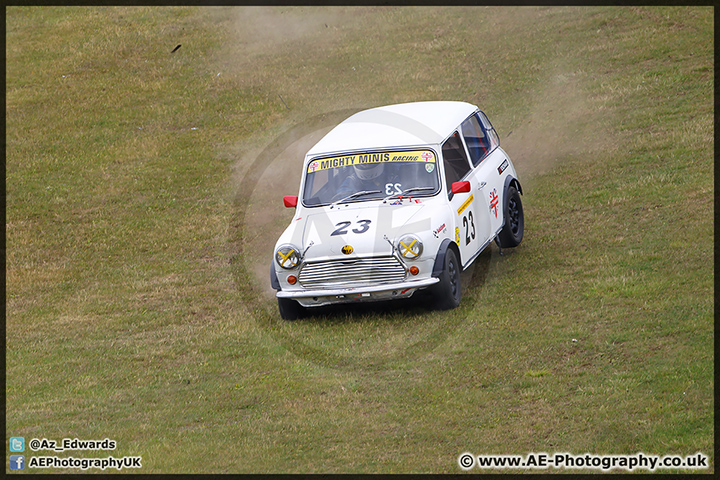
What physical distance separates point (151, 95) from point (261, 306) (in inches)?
499

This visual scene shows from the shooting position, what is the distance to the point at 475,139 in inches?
447

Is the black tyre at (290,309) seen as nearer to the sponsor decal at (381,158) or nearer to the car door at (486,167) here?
the sponsor decal at (381,158)

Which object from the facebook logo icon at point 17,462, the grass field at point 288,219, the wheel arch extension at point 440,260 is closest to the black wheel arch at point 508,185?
the grass field at point 288,219

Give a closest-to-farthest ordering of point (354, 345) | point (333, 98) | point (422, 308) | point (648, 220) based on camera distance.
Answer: point (354, 345) → point (422, 308) → point (648, 220) → point (333, 98)

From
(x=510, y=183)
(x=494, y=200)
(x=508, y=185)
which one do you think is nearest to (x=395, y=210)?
(x=494, y=200)

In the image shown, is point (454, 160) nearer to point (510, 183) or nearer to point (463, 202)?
point (463, 202)

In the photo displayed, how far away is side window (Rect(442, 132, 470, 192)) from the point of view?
10297 millimetres

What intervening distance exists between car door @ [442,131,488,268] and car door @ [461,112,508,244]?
0.11 m

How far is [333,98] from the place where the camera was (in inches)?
Result: 806

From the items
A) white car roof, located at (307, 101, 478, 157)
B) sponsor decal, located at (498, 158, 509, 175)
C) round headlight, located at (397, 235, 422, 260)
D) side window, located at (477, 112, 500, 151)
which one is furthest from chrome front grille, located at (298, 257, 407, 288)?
side window, located at (477, 112, 500, 151)

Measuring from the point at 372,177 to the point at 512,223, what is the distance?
107 inches

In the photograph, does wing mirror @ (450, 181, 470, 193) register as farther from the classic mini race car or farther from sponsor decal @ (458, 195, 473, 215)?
sponsor decal @ (458, 195, 473, 215)

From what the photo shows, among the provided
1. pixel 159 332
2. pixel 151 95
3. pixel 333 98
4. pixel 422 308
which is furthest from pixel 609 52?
pixel 159 332

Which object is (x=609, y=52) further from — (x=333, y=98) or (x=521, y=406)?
(x=521, y=406)
